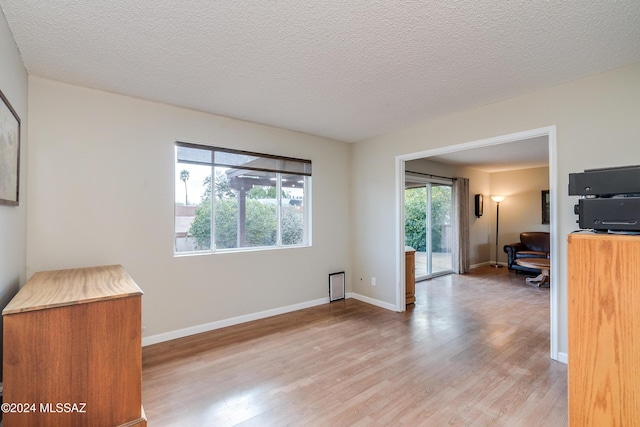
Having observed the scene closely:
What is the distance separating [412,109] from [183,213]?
2.80 meters

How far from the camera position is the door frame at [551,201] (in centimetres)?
272

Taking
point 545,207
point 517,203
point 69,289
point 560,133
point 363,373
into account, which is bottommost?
point 363,373

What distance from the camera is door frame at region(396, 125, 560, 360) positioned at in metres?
2.72

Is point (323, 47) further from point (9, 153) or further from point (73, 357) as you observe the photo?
point (73, 357)

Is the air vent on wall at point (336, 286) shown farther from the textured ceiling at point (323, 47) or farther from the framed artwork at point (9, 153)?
the framed artwork at point (9, 153)

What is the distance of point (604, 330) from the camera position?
A: 143 centimetres

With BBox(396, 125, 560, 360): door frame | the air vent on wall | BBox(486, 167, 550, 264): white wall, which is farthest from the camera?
BBox(486, 167, 550, 264): white wall

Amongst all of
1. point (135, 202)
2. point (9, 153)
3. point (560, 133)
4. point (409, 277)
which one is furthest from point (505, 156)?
point (9, 153)

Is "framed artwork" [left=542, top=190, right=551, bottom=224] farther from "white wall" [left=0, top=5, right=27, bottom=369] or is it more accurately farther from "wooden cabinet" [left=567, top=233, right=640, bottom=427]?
"white wall" [left=0, top=5, right=27, bottom=369]

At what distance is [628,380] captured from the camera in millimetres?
1372

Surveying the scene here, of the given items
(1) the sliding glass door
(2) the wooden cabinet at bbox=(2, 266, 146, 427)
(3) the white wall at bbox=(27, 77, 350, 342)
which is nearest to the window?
(3) the white wall at bbox=(27, 77, 350, 342)

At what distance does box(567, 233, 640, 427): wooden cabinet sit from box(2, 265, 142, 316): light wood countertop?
233 cm

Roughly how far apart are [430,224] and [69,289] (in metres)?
6.16

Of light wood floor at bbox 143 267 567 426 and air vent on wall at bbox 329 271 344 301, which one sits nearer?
light wood floor at bbox 143 267 567 426
